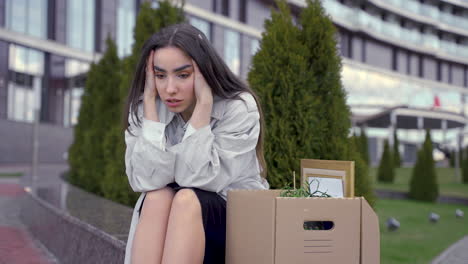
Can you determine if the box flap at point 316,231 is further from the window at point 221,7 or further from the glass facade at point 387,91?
the glass facade at point 387,91

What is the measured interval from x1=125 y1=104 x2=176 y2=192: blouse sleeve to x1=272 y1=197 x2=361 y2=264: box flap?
65 centimetres

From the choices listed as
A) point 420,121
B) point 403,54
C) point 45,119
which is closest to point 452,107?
point 403,54

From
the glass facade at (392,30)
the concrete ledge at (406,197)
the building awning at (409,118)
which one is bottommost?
the concrete ledge at (406,197)

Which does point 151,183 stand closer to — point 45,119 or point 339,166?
point 339,166

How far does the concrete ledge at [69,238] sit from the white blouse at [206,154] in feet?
2.55

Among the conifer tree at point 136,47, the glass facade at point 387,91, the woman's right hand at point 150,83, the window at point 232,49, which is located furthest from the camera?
the glass facade at point 387,91

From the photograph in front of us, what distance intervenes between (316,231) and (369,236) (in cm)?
20

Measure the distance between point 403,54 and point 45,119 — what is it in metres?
34.1

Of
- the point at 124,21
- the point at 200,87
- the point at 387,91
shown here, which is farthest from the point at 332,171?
the point at 387,91

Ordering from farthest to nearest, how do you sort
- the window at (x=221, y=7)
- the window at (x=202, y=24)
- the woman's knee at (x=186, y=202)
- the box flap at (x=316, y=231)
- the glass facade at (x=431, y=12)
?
the glass facade at (x=431, y=12), the window at (x=221, y=7), the window at (x=202, y=24), the woman's knee at (x=186, y=202), the box flap at (x=316, y=231)

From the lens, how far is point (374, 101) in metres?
38.7

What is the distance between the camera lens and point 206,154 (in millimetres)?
1981

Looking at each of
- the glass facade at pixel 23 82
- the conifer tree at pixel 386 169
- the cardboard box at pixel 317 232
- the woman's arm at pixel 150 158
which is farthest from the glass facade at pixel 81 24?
the cardboard box at pixel 317 232

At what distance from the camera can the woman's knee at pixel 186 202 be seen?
1892mm
